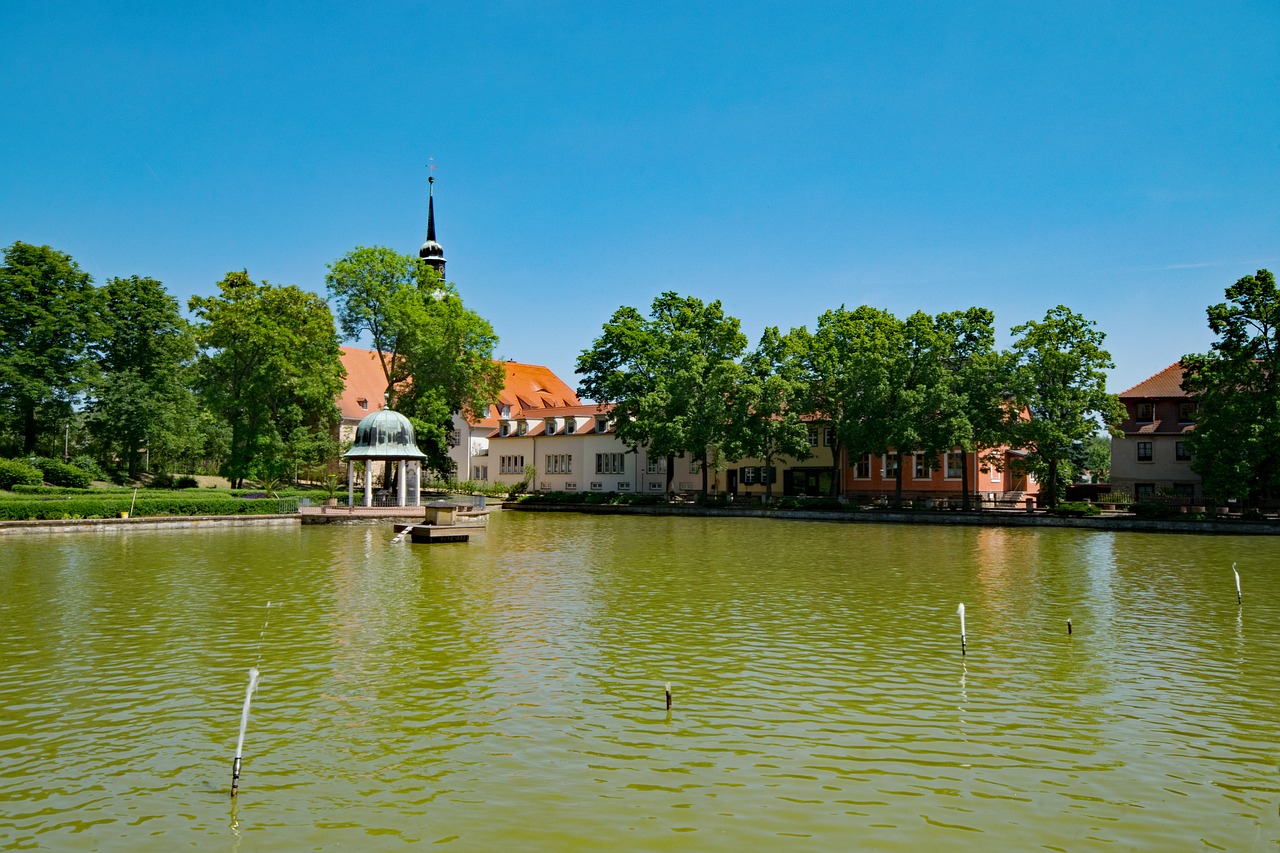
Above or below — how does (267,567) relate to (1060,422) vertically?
below

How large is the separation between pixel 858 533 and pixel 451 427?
36401 mm

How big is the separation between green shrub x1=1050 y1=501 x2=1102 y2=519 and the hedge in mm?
39090

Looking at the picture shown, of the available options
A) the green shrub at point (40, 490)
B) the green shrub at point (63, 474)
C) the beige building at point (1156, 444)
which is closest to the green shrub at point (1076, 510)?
the beige building at point (1156, 444)

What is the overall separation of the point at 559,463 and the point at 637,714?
59.6 m

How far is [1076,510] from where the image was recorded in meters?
44.5

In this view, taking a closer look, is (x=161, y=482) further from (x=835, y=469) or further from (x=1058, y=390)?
(x=1058, y=390)

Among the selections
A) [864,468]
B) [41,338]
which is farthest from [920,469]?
[41,338]

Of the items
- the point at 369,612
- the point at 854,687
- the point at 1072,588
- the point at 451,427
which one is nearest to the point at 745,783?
the point at 854,687

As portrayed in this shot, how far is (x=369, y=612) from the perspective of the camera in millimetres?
18312

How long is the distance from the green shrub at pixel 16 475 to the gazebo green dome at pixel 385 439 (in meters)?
14.3

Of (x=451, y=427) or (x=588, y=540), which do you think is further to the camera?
(x=451, y=427)

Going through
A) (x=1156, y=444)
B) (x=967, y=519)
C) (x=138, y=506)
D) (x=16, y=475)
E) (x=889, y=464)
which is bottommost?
(x=967, y=519)

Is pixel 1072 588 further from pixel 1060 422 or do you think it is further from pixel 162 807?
pixel 1060 422

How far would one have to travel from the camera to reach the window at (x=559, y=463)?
69.6m
